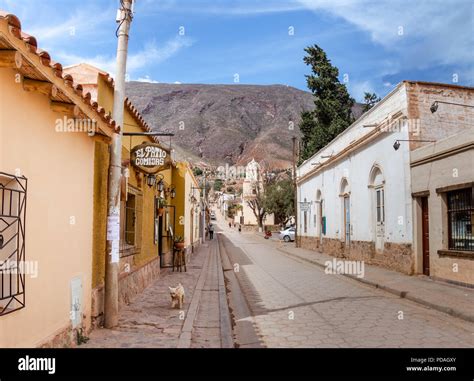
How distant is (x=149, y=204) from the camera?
42.0 ft

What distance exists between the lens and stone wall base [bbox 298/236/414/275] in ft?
47.7

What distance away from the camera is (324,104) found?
114 feet

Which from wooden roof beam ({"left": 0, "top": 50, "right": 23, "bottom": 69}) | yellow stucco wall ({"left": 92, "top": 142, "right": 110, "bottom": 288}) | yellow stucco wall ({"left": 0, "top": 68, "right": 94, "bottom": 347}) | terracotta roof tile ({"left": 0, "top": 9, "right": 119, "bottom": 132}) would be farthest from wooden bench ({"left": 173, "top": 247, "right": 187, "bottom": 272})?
wooden roof beam ({"left": 0, "top": 50, "right": 23, "bottom": 69})

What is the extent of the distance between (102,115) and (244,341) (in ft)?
13.0

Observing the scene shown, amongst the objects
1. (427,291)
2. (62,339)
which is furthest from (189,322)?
(427,291)

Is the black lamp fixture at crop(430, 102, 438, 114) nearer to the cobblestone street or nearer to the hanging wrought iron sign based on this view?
the cobblestone street

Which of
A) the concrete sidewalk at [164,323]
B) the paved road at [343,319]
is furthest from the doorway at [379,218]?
the concrete sidewalk at [164,323]

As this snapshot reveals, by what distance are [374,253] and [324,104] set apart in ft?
63.8

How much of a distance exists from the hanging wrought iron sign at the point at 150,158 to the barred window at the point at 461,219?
7.58m

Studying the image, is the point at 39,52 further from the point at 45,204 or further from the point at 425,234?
the point at 425,234

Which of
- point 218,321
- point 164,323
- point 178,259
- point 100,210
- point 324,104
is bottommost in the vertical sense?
point 218,321

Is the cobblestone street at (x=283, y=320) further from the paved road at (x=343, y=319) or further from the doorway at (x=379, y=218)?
the doorway at (x=379, y=218)
